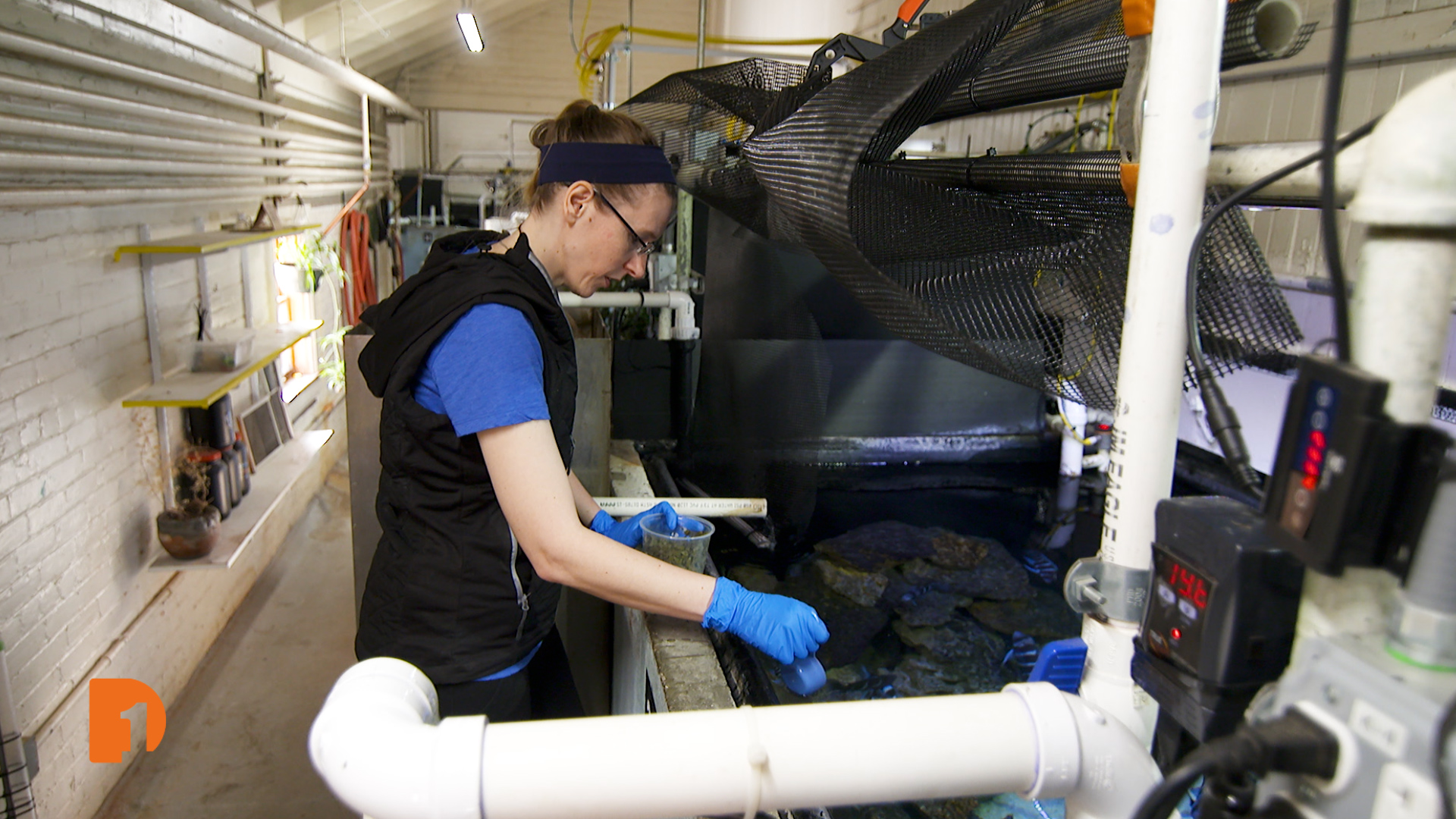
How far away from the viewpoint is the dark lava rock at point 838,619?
262 cm

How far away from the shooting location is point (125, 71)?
2740 mm

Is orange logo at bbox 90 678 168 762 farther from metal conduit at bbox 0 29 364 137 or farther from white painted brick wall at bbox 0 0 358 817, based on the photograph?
metal conduit at bbox 0 29 364 137

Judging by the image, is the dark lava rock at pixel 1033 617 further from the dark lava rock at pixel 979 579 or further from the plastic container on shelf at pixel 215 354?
the plastic container on shelf at pixel 215 354

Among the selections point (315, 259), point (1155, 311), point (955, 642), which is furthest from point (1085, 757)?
point (315, 259)

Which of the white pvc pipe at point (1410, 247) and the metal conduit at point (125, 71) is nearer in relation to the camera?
the white pvc pipe at point (1410, 247)

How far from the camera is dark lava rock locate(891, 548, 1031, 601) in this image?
3.08 m

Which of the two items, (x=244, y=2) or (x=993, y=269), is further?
(x=244, y=2)

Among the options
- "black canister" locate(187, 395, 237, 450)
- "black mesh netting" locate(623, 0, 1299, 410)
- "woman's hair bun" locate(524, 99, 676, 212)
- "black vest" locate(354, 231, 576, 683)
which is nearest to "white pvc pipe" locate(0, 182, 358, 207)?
"black canister" locate(187, 395, 237, 450)

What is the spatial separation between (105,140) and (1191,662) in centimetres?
323

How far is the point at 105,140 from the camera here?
2629 mm

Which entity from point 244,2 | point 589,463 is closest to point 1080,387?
point 589,463

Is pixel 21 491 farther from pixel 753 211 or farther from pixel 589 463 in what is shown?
pixel 753 211

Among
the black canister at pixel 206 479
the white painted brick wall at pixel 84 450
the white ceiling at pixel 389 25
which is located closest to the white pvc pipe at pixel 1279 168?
the white painted brick wall at pixel 84 450

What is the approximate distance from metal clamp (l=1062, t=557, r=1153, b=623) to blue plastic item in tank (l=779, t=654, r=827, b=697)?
2.09 ft
